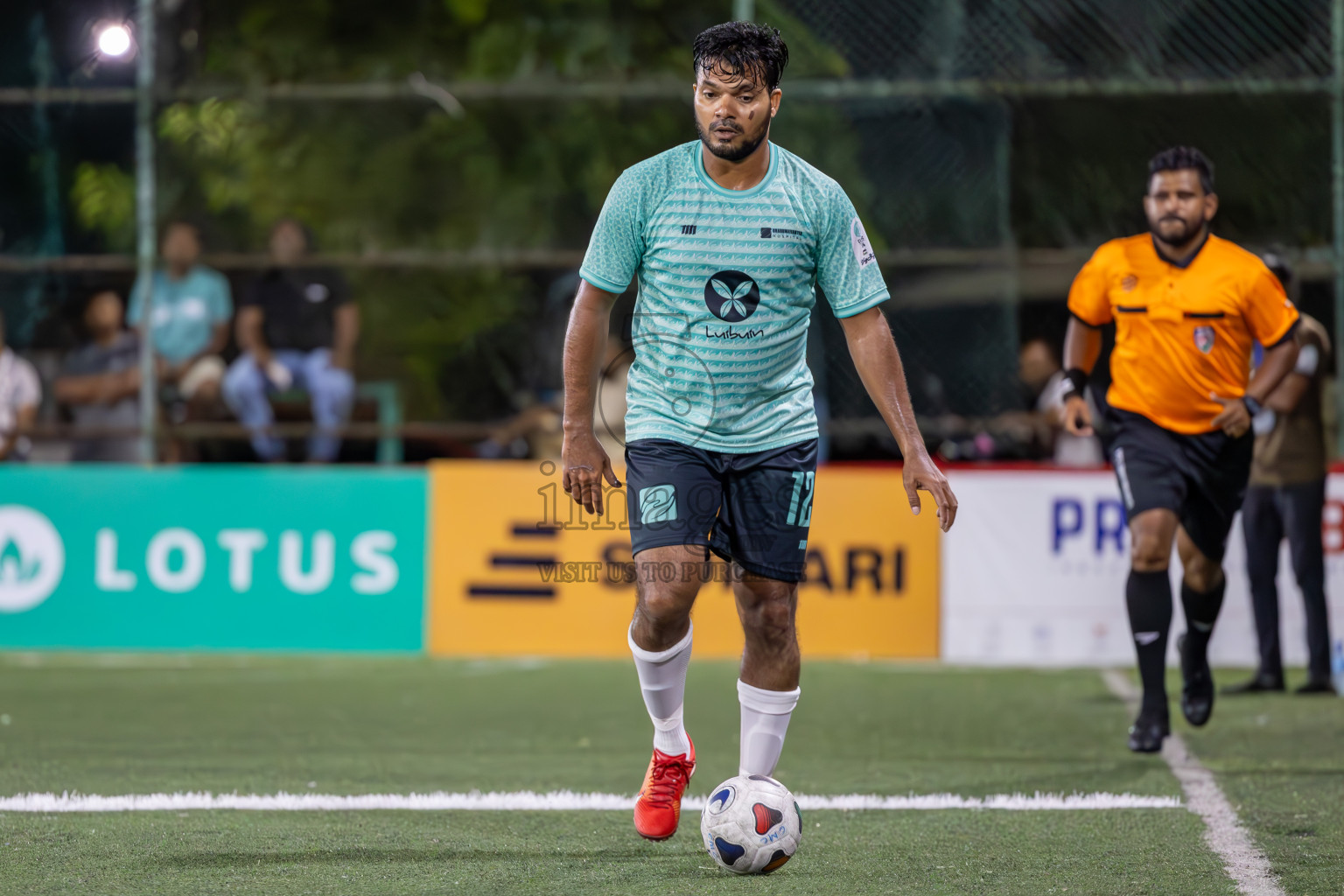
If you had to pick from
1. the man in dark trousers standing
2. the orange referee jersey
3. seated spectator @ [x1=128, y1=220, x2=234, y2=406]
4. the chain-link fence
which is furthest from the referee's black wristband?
seated spectator @ [x1=128, y1=220, x2=234, y2=406]

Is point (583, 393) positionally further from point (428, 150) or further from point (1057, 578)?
point (428, 150)

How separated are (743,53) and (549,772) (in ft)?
8.97

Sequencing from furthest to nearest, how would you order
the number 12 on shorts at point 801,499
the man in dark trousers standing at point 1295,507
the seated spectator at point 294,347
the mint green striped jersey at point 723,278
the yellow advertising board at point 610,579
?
1. the seated spectator at point 294,347
2. the yellow advertising board at point 610,579
3. the man in dark trousers standing at point 1295,507
4. the number 12 on shorts at point 801,499
5. the mint green striped jersey at point 723,278

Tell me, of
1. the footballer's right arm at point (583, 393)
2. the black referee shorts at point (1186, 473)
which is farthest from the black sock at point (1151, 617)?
the footballer's right arm at point (583, 393)

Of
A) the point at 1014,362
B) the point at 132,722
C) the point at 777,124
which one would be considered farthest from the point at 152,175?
the point at 1014,362

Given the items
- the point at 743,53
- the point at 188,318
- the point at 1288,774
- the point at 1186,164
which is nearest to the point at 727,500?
the point at 743,53

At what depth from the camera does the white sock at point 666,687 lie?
471 centimetres

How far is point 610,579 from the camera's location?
31.5ft

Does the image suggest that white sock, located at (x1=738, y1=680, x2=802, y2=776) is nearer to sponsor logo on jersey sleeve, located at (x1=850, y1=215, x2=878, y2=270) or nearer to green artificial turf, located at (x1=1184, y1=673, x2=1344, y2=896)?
sponsor logo on jersey sleeve, located at (x1=850, y1=215, x2=878, y2=270)

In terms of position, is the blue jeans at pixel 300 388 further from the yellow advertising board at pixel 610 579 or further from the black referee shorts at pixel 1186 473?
the black referee shorts at pixel 1186 473

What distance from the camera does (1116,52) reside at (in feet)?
34.3

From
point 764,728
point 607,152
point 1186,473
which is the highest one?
point 607,152

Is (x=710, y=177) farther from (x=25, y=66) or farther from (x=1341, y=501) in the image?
(x=25, y=66)

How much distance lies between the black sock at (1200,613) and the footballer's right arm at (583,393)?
327 centimetres
